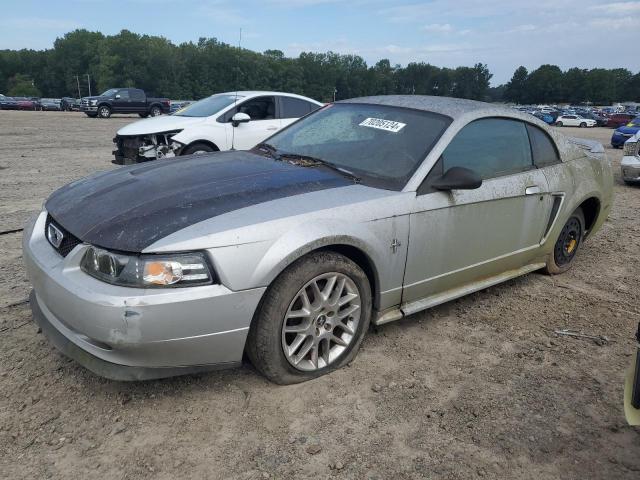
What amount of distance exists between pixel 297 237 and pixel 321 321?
531 mm

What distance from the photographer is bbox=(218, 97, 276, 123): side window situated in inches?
340

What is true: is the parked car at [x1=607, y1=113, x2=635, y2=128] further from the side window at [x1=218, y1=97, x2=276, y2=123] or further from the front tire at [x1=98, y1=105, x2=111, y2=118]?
the side window at [x1=218, y1=97, x2=276, y2=123]

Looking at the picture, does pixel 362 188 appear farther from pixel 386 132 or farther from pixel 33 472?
pixel 33 472

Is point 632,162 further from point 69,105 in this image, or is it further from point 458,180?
point 69,105

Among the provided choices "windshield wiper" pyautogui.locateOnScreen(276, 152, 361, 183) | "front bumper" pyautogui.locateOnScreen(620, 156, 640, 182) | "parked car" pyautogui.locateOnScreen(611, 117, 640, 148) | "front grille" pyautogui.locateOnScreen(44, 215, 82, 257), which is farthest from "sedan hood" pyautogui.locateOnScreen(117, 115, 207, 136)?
"parked car" pyautogui.locateOnScreen(611, 117, 640, 148)

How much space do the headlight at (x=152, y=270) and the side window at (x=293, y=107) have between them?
699 cm

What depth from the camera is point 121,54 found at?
295 ft

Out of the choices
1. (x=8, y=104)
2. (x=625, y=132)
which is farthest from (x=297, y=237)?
(x=8, y=104)

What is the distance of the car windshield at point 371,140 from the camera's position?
10.2 feet

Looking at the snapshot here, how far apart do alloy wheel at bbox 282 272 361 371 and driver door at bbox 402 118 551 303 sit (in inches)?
17.5

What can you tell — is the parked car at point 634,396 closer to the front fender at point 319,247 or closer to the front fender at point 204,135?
the front fender at point 319,247

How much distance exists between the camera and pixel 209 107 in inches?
340

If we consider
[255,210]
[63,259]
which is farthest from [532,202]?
[63,259]

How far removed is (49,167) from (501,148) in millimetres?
8475
